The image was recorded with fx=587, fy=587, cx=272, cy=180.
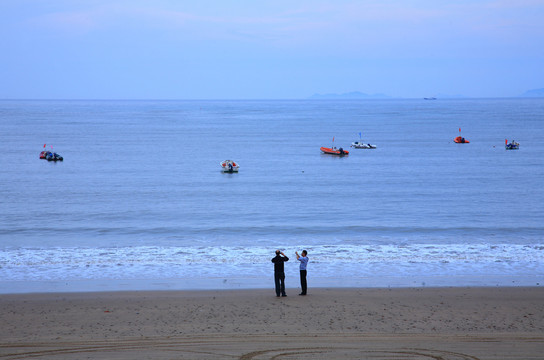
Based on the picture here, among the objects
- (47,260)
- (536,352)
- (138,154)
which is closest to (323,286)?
(536,352)

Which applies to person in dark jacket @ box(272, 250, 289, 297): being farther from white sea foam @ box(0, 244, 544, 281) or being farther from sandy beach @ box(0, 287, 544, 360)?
white sea foam @ box(0, 244, 544, 281)

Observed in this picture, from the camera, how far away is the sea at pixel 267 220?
22.2 metres

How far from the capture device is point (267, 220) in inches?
1396

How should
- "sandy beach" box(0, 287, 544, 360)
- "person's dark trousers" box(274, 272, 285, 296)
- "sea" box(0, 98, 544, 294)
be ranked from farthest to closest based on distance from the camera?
"sea" box(0, 98, 544, 294), "person's dark trousers" box(274, 272, 285, 296), "sandy beach" box(0, 287, 544, 360)

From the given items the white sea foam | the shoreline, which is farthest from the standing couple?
the white sea foam

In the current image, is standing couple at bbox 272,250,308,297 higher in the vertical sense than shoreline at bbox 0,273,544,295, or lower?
higher

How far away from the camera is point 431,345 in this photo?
13.0 m

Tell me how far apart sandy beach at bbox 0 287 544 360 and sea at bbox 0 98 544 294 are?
203cm

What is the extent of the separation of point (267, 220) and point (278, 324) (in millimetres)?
20611

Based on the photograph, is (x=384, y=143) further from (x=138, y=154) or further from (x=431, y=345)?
(x=431, y=345)

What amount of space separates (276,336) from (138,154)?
69426 mm

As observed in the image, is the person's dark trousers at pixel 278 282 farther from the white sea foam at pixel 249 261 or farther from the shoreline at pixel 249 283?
the white sea foam at pixel 249 261

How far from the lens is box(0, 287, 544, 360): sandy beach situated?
12531mm

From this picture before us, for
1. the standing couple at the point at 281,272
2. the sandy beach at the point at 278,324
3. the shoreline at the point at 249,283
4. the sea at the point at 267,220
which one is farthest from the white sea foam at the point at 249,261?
the standing couple at the point at 281,272
